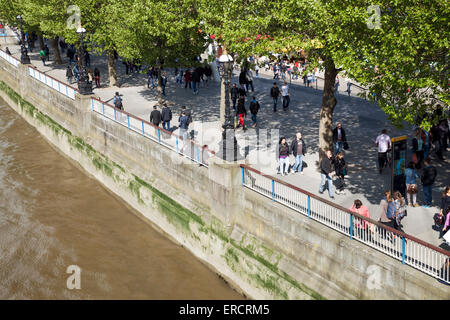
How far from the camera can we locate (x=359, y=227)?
11453mm

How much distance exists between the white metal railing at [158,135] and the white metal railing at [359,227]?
2.44 meters

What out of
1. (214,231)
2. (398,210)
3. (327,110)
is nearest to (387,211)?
(398,210)

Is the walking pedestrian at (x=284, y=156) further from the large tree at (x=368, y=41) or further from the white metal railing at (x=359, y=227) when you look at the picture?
the white metal railing at (x=359, y=227)

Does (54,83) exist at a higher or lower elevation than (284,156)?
higher

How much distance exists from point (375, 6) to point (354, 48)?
1.20 metres

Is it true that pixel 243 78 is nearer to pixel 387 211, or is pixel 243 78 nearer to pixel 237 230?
pixel 237 230

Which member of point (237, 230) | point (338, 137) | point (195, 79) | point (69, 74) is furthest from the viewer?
point (69, 74)

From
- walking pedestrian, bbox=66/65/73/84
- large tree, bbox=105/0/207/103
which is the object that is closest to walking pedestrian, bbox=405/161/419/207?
large tree, bbox=105/0/207/103

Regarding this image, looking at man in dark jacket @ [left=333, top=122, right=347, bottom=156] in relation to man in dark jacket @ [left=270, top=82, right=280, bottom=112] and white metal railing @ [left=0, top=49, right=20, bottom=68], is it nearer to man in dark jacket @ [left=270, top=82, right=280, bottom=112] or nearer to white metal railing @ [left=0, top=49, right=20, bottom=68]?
man in dark jacket @ [left=270, top=82, right=280, bottom=112]

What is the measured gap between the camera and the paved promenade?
14969 mm

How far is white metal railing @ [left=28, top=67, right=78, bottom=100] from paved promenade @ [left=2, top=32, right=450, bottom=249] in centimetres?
263

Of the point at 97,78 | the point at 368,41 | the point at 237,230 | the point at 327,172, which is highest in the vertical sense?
the point at 368,41

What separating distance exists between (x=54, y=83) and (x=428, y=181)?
905 inches

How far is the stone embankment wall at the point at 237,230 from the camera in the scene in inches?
437
